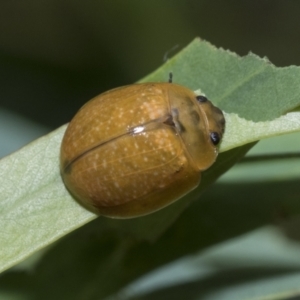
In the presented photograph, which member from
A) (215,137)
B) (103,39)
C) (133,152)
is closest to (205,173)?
(215,137)

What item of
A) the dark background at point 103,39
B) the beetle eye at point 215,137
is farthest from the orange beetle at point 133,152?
the dark background at point 103,39

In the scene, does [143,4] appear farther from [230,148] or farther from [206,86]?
[230,148]

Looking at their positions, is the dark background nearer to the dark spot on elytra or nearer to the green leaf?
the green leaf

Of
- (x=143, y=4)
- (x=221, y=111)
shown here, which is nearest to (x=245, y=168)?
(x=221, y=111)

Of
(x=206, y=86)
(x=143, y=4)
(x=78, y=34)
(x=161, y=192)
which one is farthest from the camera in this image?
(x=78, y=34)

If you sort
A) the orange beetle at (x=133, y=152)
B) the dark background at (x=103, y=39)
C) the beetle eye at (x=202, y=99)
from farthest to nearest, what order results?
the dark background at (x=103, y=39) < the beetle eye at (x=202, y=99) < the orange beetle at (x=133, y=152)

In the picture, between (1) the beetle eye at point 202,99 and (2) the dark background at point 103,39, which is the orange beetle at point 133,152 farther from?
(2) the dark background at point 103,39
